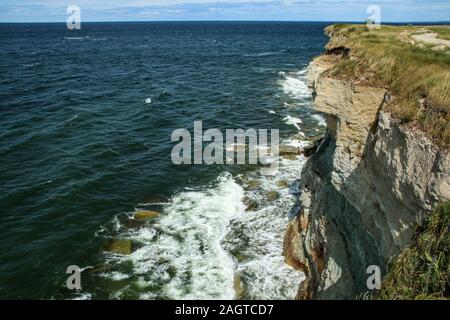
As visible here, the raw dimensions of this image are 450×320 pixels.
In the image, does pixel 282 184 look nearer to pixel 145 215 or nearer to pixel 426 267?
pixel 145 215

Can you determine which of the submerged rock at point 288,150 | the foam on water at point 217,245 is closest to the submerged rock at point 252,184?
the foam on water at point 217,245

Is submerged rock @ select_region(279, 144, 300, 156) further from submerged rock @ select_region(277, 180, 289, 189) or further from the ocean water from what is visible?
submerged rock @ select_region(277, 180, 289, 189)

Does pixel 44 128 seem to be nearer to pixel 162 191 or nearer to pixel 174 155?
pixel 174 155

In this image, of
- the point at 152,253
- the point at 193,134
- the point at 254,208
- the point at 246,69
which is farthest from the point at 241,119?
the point at 246,69

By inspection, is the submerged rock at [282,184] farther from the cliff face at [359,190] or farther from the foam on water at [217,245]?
the cliff face at [359,190]

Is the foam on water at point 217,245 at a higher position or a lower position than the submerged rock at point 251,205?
lower

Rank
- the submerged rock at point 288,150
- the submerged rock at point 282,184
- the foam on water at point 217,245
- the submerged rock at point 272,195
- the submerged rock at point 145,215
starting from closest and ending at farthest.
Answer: the foam on water at point 217,245 → the submerged rock at point 145,215 → the submerged rock at point 272,195 → the submerged rock at point 282,184 → the submerged rock at point 288,150

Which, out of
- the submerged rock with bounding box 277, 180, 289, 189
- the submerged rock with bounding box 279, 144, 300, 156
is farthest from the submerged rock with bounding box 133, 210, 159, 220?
the submerged rock with bounding box 279, 144, 300, 156
